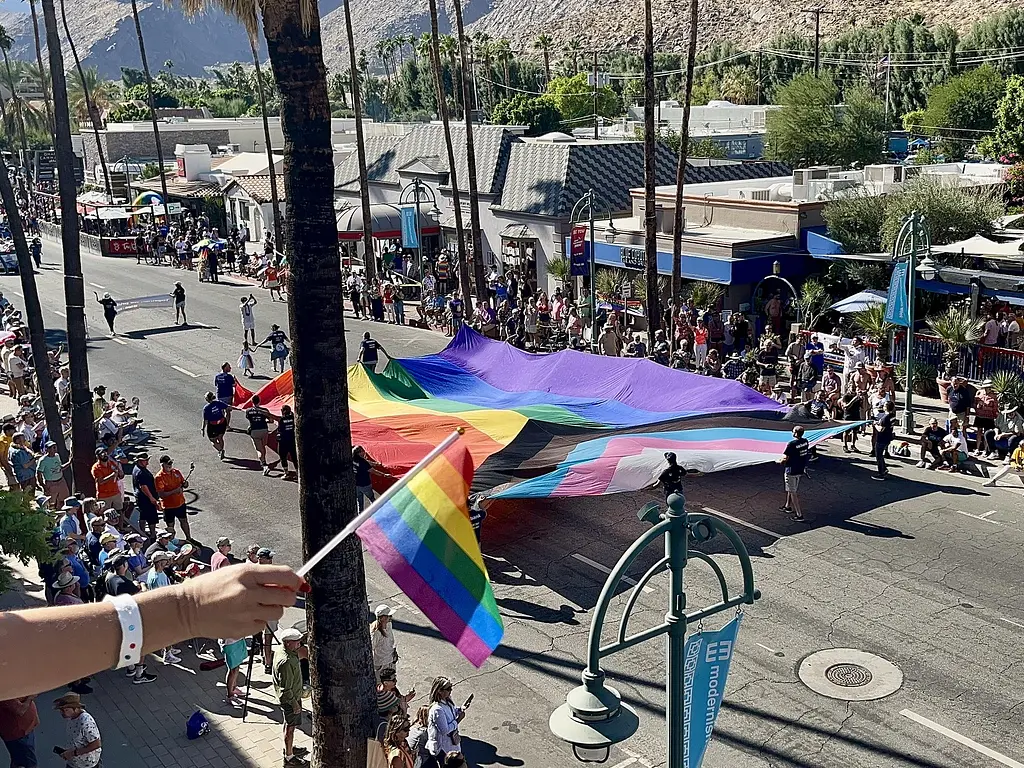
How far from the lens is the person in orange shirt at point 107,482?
58.5ft

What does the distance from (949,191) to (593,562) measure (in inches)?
735

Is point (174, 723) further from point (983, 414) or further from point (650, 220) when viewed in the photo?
point (650, 220)

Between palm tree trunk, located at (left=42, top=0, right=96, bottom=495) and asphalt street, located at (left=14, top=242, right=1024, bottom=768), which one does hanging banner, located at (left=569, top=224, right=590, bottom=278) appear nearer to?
asphalt street, located at (left=14, top=242, right=1024, bottom=768)

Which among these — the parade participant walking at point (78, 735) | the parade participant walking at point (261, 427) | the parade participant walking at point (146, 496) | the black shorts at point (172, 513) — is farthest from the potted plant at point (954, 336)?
the parade participant walking at point (78, 735)

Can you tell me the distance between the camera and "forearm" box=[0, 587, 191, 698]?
11.5 feet

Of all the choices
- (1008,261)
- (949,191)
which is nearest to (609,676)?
(1008,261)

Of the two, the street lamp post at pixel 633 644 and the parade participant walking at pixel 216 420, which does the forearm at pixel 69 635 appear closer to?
the street lamp post at pixel 633 644

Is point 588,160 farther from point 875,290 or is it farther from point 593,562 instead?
point 593,562

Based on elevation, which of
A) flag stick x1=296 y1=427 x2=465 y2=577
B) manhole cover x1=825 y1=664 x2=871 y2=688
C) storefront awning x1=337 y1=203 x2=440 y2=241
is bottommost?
manhole cover x1=825 y1=664 x2=871 y2=688

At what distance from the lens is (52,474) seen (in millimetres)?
18031

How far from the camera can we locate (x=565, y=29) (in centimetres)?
19738

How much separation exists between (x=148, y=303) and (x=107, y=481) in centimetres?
2165

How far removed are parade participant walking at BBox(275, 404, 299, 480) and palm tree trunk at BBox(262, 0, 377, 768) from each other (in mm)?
10324

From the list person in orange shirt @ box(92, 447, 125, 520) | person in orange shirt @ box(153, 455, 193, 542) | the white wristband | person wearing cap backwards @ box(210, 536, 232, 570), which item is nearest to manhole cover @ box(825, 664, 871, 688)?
person wearing cap backwards @ box(210, 536, 232, 570)
